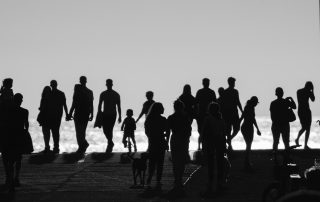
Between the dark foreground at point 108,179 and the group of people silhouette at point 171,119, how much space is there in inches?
15.4

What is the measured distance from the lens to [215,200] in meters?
15.2

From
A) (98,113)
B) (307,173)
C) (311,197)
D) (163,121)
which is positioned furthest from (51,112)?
(311,197)

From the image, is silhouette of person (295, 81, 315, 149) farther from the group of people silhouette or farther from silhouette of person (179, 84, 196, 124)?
silhouette of person (179, 84, 196, 124)

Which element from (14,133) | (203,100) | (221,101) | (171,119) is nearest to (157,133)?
(171,119)

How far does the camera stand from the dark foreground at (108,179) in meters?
15.7

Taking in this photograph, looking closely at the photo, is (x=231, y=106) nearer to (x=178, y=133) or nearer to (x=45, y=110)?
(x=45, y=110)

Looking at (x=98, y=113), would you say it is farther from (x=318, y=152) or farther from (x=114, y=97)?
(x=318, y=152)

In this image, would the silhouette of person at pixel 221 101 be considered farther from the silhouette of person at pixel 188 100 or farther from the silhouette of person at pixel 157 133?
the silhouette of person at pixel 157 133

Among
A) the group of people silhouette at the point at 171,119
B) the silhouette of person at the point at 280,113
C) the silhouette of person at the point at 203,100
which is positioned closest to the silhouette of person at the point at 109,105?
the group of people silhouette at the point at 171,119

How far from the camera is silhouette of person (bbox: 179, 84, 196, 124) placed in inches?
832

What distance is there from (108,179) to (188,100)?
3752 mm

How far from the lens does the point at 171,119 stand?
16.9 meters

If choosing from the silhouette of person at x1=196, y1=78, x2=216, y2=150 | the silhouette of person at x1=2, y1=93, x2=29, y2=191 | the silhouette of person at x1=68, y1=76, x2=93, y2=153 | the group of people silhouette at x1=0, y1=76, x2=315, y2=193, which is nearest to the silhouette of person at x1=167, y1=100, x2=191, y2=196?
the group of people silhouette at x1=0, y1=76, x2=315, y2=193

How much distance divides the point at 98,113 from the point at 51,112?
1189 millimetres
